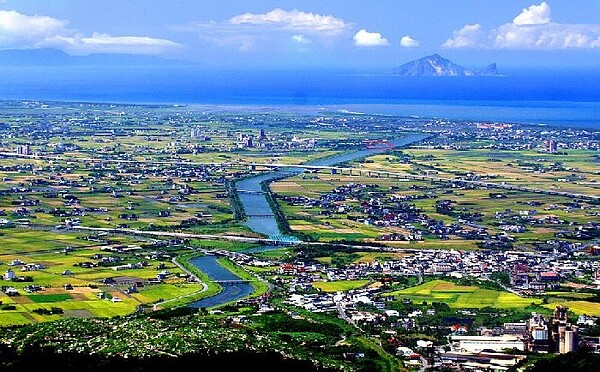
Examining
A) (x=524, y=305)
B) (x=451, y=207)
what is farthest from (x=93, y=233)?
(x=524, y=305)

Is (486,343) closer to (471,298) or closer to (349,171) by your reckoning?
(471,298)

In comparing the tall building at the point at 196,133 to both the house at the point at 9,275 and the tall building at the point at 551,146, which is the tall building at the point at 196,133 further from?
the house at the point at 9,275

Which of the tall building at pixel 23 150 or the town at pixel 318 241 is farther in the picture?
the tall building at pixel 23 150

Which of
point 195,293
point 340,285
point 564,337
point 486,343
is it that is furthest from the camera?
point 340,285

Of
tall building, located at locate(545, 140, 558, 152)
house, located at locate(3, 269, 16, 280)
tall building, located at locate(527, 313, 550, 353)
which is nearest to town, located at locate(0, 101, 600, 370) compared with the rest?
tall building, located at locate(527, 313, 550, 353)

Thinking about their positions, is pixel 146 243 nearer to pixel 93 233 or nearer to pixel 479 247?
pixel 93 233

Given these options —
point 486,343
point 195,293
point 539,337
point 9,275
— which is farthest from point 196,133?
point 539,337

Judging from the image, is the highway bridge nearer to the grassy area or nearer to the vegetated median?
the vegetated median

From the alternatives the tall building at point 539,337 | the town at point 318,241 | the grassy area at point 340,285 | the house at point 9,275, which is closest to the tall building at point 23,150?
the town at point 318,241
